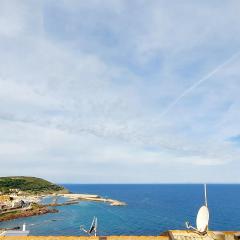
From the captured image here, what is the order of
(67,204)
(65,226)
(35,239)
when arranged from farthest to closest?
(67,204)
(65,226)
(35,239)

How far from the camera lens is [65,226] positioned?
355 feet

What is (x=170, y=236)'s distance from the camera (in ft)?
91.1

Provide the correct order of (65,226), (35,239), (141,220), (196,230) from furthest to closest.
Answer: (141,220) < (65,226) < (196,230) < (35,239)

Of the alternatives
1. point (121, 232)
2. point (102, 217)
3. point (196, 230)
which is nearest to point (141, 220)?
point (102, 217)

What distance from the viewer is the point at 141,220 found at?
412 ft

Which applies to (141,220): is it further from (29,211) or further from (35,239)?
(35,239)

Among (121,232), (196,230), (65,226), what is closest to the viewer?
(196,230)

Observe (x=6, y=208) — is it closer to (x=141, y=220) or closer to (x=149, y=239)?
(x=141, y=220)

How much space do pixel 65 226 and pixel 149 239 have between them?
3391 inches

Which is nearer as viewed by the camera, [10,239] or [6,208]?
[10,239]

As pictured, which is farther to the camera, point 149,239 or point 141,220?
point 141,220

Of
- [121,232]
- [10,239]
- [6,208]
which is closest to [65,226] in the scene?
[121,232]

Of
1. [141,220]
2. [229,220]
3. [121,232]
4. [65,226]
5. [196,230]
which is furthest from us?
[229,220]

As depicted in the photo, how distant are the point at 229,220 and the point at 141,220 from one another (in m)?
37.6
